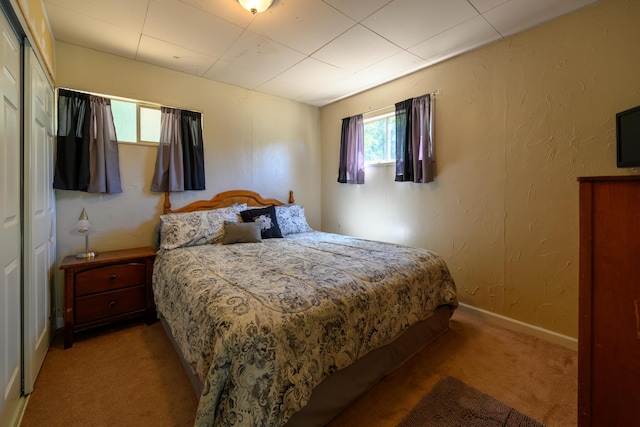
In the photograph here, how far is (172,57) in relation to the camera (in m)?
2.74

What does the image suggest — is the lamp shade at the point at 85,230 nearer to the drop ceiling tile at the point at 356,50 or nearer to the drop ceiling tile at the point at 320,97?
the drop ceiling tile at the point at 356,50

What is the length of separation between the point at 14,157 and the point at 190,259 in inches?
44.1

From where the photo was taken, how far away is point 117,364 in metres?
1.91

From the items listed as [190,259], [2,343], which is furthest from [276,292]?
[2,343]

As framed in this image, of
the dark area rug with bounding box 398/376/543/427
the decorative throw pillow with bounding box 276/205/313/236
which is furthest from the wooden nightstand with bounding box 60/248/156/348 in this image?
the dark area rug with bounding box 398/376/543/427

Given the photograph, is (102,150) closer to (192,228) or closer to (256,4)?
(192,228)

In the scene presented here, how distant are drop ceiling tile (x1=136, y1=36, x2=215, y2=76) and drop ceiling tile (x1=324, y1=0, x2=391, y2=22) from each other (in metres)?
1.46

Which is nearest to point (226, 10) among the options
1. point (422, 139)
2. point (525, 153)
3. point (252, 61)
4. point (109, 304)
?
point (252, 61)

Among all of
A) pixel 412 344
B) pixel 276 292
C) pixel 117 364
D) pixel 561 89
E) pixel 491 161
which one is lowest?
pixel 117 364

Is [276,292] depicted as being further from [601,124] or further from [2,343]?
[601,124]

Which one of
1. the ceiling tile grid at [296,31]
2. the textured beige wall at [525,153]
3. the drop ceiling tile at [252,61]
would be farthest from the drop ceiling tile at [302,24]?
the textured beige wall at [525,153]

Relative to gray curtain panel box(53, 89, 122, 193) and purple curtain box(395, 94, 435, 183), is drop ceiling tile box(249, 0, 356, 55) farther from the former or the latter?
gray curtain panel box(53, 89, 122, 193)

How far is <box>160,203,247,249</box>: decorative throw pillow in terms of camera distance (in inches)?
102

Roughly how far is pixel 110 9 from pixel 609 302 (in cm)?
329
